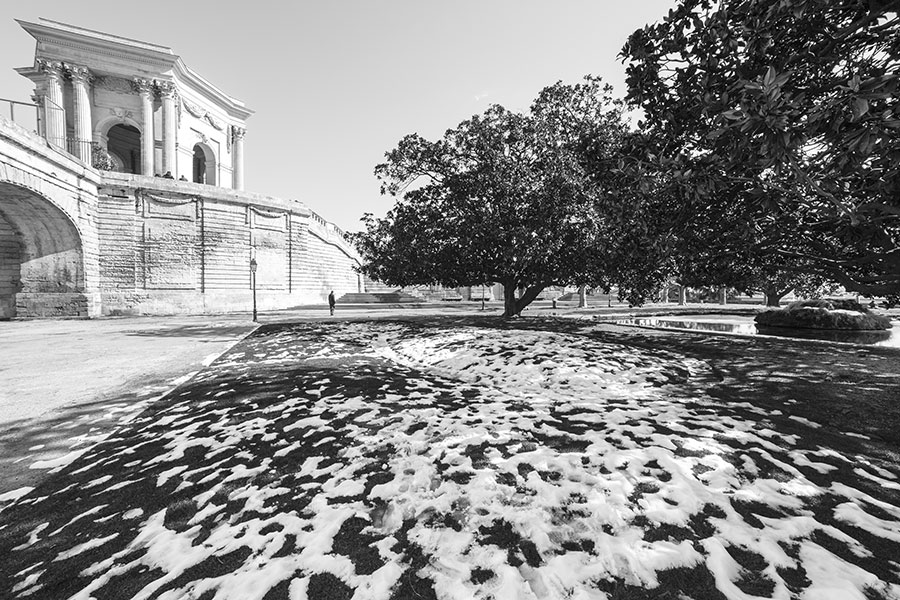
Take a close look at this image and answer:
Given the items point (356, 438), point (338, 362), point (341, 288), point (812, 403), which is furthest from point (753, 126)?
point (341, 288)

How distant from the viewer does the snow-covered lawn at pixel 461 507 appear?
2344 millimetres

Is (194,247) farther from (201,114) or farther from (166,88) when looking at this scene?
(201,114)

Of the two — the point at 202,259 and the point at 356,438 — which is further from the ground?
the point at 202,259

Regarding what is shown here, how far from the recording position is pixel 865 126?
3424mm

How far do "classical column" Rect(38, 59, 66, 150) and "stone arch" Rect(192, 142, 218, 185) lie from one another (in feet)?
39.6

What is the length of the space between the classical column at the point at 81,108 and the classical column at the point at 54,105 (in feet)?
2.95

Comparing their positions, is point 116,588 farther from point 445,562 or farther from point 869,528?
point 869,528

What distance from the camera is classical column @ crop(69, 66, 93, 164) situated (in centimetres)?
3478

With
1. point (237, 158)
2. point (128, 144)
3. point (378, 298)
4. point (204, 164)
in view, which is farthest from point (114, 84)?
point (378, 298)

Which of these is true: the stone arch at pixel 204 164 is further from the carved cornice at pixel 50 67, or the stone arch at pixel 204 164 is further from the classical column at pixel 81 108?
the carved cornice at pixel 50 67

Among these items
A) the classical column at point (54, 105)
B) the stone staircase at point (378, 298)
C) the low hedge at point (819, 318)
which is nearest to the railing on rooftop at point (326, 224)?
the stone staircase at point (378, 298)

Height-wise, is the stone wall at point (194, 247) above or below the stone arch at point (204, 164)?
below

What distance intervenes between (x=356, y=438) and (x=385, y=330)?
33.7 feet

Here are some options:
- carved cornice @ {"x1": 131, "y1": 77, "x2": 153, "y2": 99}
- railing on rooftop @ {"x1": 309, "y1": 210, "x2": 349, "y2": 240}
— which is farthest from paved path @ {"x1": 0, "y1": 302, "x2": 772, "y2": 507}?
carved cornice @ {"x1": 131, "y1": 77, "x2": 153, "y2": 99}
